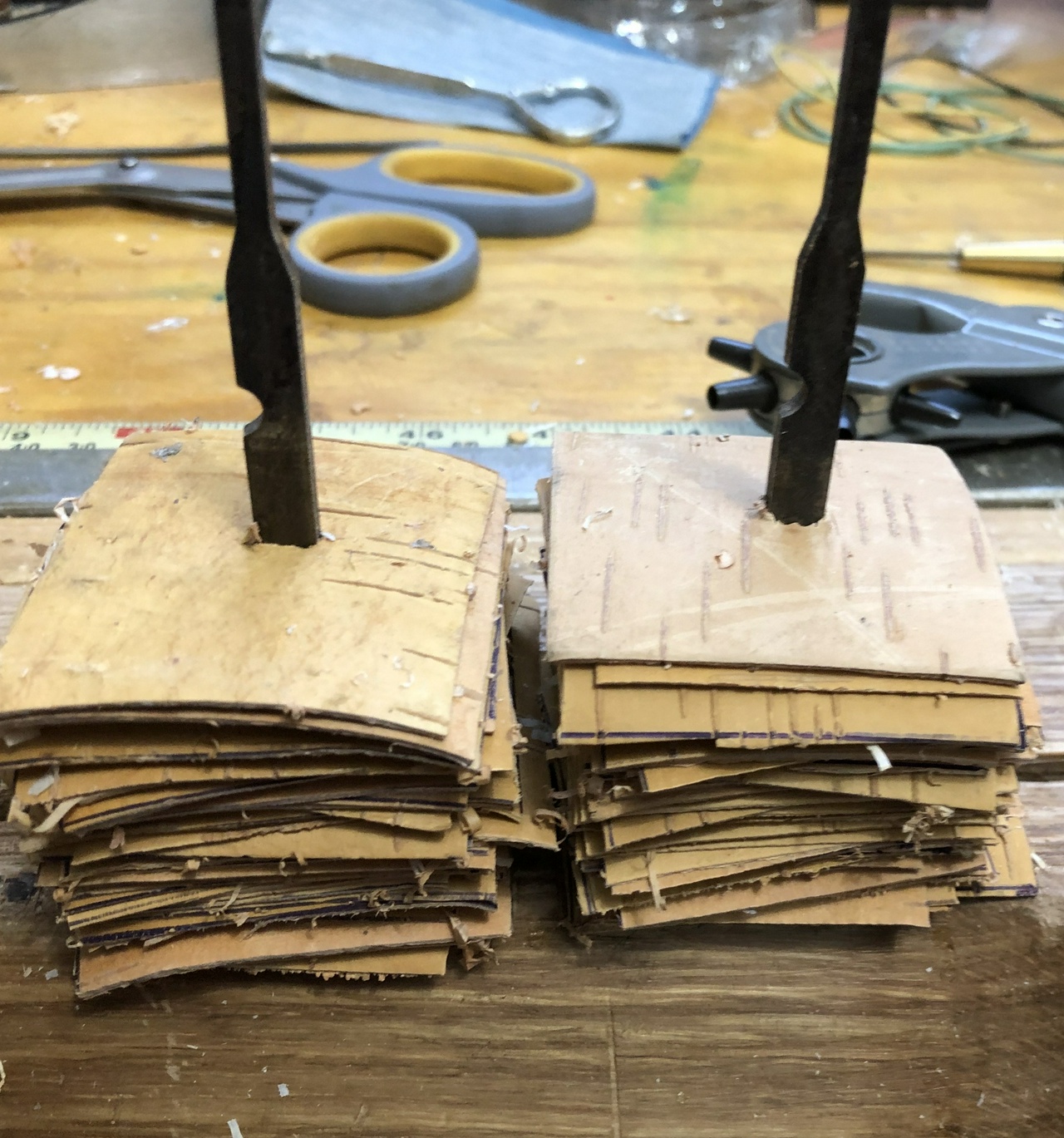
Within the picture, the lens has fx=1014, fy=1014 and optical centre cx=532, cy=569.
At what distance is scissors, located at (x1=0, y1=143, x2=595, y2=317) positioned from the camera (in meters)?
1.13

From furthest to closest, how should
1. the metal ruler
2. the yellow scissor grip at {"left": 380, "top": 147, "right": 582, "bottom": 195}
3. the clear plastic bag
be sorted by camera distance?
the clear plastic bag → the yellow scissor grip at {"left": 380, "top": 147, "right": 582, "bottom": 195} → the metal ruler

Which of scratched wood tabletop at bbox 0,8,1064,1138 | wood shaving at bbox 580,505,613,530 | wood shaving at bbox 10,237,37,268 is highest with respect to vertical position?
wood shaving at bbox 580,505,613,530

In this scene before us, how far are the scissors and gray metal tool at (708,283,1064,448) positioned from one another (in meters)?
0.38

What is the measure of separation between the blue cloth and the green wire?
160 mm

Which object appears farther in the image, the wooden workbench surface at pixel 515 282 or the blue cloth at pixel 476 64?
the blue cloth at pixel 476 64

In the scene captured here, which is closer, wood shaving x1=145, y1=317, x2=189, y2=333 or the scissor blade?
the scissor blade

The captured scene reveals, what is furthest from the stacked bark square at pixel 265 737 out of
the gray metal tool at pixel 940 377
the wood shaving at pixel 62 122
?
the wood shaving at pixel 62 122

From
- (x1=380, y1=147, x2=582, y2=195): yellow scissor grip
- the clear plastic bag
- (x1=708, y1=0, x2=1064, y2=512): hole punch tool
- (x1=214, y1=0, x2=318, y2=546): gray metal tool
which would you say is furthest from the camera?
the clear plastic bag

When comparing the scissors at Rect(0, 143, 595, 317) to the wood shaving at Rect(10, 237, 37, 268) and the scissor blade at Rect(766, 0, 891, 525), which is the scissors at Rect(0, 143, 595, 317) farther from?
the scissor blade at Rect(766, 0, 891, 525)

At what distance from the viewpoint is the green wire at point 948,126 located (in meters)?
1.61

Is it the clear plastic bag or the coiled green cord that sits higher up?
the clear plastic bag

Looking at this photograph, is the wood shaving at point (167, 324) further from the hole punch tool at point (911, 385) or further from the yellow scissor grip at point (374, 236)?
the hole punch tool at point (911, 385)

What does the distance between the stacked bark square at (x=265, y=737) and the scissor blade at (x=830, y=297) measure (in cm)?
19

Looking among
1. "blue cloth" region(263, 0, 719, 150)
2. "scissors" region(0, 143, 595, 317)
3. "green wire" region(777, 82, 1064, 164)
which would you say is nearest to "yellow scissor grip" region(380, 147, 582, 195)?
"scissors" region(0, 143, 595, 317)
